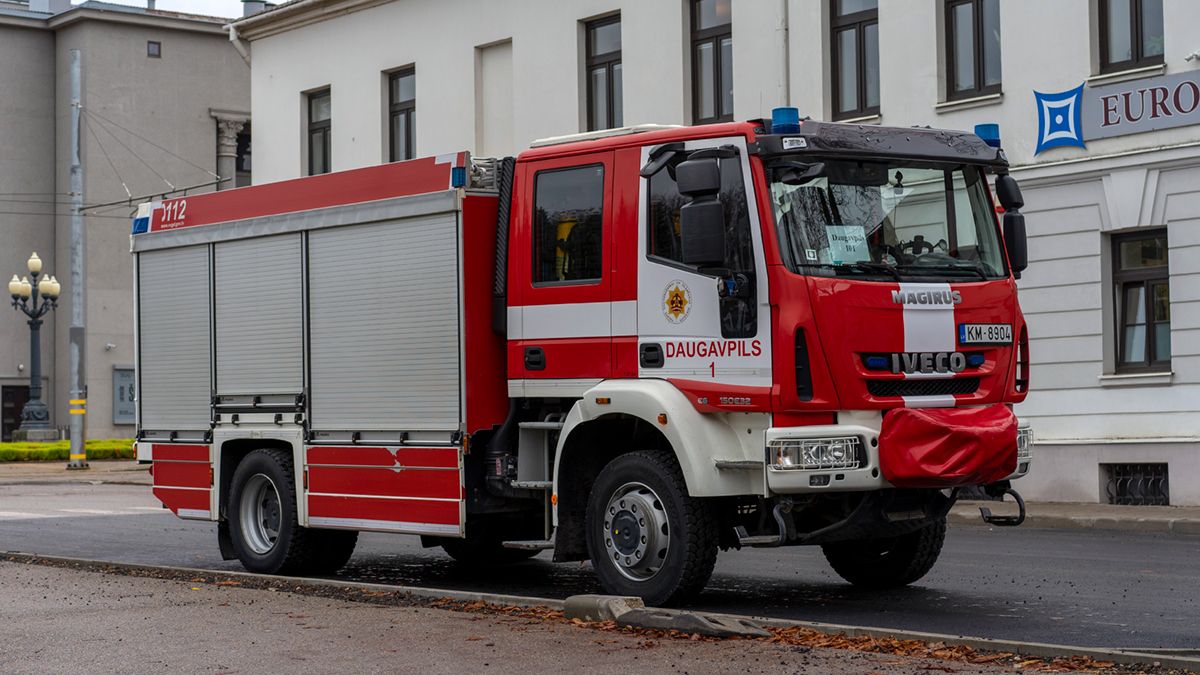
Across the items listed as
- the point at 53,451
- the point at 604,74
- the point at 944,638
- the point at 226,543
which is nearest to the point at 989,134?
the point at 944,638

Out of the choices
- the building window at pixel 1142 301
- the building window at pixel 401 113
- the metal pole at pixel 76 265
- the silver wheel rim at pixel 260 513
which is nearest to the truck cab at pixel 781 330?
the silver wheel rim at pixel 260 513

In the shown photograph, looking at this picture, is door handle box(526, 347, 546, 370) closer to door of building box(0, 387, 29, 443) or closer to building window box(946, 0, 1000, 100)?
building window box(946, 0, 1000, 100)

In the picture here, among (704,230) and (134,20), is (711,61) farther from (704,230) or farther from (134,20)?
(134,20)

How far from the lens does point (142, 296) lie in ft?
44.4

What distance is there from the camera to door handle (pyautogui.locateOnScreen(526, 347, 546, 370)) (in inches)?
402

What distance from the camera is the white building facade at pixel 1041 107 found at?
18703 millimetres

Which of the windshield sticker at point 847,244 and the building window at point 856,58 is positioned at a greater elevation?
the building window at point 856,58

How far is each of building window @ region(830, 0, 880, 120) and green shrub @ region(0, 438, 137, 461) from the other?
24.5 metres

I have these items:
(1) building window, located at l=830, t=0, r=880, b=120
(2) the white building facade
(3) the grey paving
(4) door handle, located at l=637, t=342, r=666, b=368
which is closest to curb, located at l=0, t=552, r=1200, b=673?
(3) the grey paving

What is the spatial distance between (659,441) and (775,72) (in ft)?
46.9

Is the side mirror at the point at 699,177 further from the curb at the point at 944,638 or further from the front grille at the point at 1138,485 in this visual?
the front grille at the point at 1138,485

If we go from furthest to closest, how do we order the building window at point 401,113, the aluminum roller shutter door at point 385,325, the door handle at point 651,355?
the building window at point 401,113 < the aluminum roller shutter door at point 385,325 < the door handle at point 651,355

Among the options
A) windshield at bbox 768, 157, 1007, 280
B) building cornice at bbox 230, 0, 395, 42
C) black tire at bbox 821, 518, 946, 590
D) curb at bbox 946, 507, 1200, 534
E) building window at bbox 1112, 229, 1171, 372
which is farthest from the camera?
building cornice at bbox 230, 0, 395, 42

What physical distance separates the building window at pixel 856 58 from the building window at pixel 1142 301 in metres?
4.41
